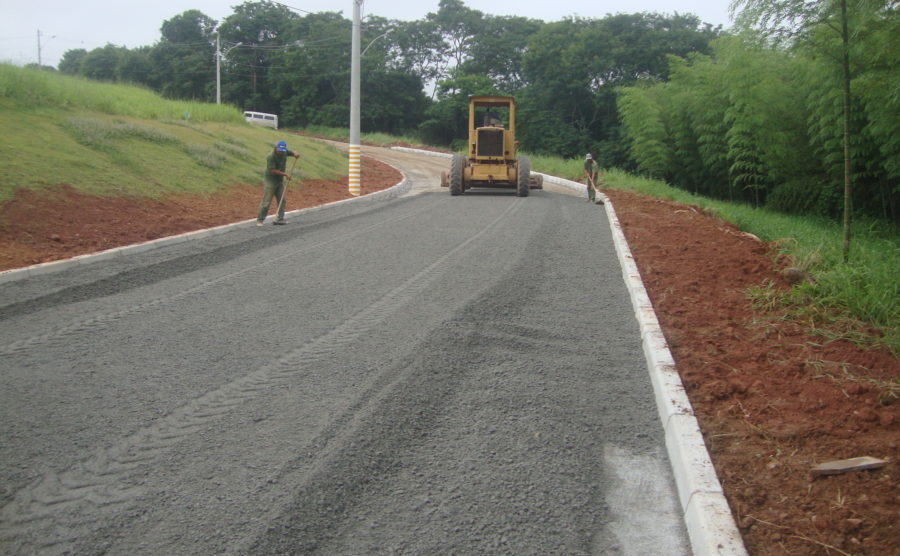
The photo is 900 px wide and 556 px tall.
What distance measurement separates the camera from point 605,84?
179ft

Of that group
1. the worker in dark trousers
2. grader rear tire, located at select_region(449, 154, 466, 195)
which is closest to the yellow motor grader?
grader rear tire, located at select_region(449, 154, 466, 195)

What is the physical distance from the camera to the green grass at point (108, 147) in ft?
40.0

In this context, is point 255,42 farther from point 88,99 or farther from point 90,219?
point 90,219

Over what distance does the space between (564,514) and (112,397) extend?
9.94ft

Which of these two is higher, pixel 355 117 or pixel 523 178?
pixel 355 117

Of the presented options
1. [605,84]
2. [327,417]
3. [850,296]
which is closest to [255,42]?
[605,84]

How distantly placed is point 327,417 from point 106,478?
48.7 inches

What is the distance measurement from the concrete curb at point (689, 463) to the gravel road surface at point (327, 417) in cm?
10

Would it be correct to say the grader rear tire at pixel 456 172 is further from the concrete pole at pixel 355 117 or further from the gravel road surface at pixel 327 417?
the gravel road surface at pixel 327 417

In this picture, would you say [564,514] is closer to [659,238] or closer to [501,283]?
[501,283]

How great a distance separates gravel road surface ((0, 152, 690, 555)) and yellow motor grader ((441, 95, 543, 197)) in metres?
11.6

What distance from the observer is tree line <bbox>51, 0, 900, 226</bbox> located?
16.1 m

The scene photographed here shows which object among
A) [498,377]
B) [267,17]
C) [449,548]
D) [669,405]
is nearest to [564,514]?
[449,548]

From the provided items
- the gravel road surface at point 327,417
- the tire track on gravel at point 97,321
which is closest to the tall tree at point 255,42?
the tire track on gravel at point 97,321
